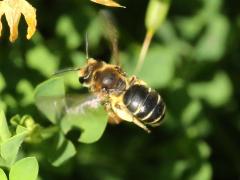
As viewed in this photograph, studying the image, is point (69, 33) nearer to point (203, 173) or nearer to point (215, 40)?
point (203, 173)

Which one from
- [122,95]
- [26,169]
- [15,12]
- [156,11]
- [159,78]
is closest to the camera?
[26,169]

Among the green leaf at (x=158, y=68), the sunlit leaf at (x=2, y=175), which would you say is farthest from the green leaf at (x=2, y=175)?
the green leaf at (x=158, y=68)

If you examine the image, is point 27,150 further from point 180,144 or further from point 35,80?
point 180,144

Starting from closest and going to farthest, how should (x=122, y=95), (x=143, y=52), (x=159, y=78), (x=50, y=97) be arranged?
(x=50, y=97) < (x=122, y=95) < (x=143, y=52) < (x=159, y=78)

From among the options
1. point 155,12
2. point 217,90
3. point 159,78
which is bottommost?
point 217,90

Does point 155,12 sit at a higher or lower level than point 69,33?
higher

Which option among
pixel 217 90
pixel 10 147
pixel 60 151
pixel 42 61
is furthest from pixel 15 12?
pixel 217 90

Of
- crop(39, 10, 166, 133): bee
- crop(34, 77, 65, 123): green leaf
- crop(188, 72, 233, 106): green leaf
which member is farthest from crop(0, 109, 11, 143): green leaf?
crop(188, 72, 233, 106): green leaf

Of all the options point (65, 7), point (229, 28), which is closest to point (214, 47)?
point (229, 28)
